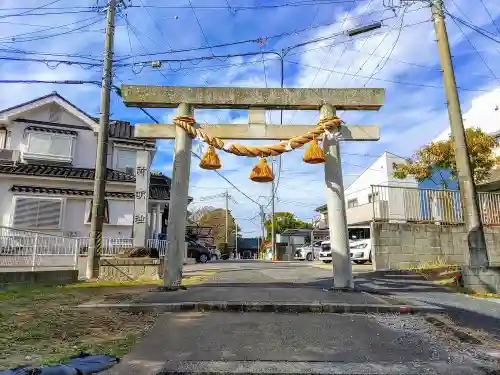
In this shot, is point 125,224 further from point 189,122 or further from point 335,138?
point 335,138

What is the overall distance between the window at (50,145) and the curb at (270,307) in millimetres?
15776

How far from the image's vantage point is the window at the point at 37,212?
16.5m

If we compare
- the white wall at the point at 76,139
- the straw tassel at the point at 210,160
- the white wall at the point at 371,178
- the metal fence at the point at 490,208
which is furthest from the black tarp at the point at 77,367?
the white wall at the point at 371,178

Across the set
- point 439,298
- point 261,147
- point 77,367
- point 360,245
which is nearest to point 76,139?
point 261,147

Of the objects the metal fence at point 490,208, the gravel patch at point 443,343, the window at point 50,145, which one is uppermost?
the window at point 50,145

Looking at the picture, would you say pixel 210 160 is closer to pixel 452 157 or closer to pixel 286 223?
pixel 452 157

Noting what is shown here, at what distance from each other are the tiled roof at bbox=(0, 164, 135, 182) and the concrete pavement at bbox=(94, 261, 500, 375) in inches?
574

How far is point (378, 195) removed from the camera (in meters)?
13.3

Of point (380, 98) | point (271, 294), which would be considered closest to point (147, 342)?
point (271, 294)

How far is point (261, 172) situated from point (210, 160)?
1128 millimetres

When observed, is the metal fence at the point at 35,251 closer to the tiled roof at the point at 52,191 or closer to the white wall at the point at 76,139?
the tiled roof at the point at 52,191

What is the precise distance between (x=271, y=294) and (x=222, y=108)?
4277mm

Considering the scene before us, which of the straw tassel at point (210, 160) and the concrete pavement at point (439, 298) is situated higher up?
the straw tassel at point (210, 160)

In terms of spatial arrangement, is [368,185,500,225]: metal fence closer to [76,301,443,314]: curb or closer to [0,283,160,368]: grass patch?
Result: [76,301,443,314]: curb
